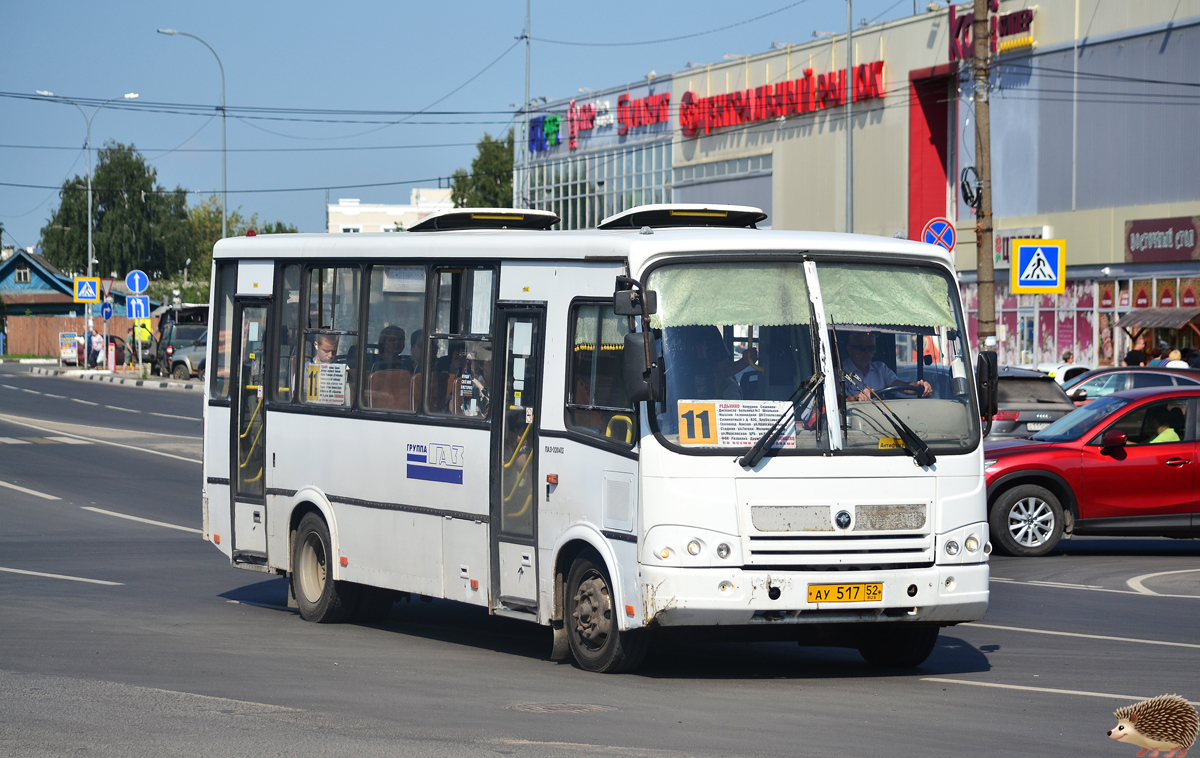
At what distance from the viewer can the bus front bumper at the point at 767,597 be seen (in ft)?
27.6

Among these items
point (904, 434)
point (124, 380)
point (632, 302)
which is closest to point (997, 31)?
point (124, 380)

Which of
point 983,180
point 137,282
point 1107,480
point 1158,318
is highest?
point 983,180

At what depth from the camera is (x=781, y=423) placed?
28.3 feet

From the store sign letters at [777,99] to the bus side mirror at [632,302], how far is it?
41643 millimetres

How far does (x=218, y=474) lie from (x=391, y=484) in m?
2.47

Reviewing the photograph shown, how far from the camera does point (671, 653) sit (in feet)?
33.8

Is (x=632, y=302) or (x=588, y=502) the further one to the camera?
(x=588, y=502)

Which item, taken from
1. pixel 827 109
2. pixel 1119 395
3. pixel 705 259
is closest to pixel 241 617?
pixel 705 259

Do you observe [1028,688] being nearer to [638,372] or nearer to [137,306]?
[638,372]

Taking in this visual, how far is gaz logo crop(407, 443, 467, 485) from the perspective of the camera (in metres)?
10.3

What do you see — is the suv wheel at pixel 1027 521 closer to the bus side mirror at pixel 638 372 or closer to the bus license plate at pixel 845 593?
the bus license plate at pixel 845 593

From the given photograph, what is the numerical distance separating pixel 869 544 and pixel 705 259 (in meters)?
1.83

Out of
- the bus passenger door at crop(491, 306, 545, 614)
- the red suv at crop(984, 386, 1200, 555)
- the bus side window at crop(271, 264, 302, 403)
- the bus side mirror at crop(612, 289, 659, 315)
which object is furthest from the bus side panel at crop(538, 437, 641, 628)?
the red suv at crop(984, 386, 1200, 555)

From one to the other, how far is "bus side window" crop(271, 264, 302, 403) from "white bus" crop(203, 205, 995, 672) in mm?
1150
